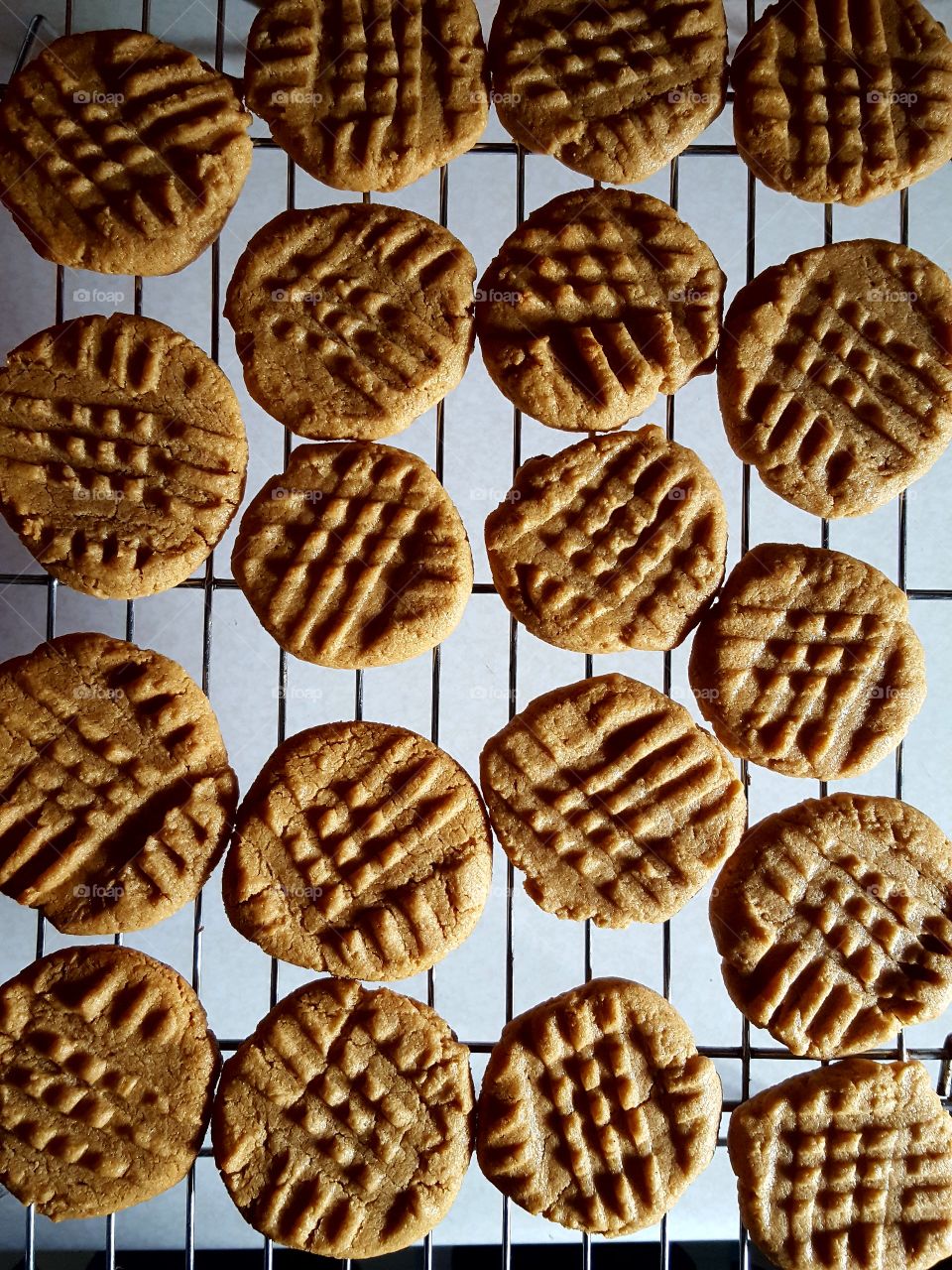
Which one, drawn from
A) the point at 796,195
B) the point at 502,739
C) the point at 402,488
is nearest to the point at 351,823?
the point at 502,739

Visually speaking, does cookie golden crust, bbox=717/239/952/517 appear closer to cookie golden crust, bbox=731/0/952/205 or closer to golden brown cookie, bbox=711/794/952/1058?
cookie golden crust, bbox=731/0/952/205

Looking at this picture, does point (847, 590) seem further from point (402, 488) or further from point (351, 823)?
point (351, 823)

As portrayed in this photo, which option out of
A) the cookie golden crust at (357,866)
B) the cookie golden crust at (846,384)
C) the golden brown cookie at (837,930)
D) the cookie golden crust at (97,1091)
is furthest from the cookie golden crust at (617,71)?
the cookie golden crust at (97,1091)

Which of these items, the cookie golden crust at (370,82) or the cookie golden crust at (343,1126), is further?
the cookie golden crust at (370,82)

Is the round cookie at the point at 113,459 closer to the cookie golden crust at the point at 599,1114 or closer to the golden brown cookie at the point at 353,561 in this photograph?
the golden brown cookie at the point at 353,561
